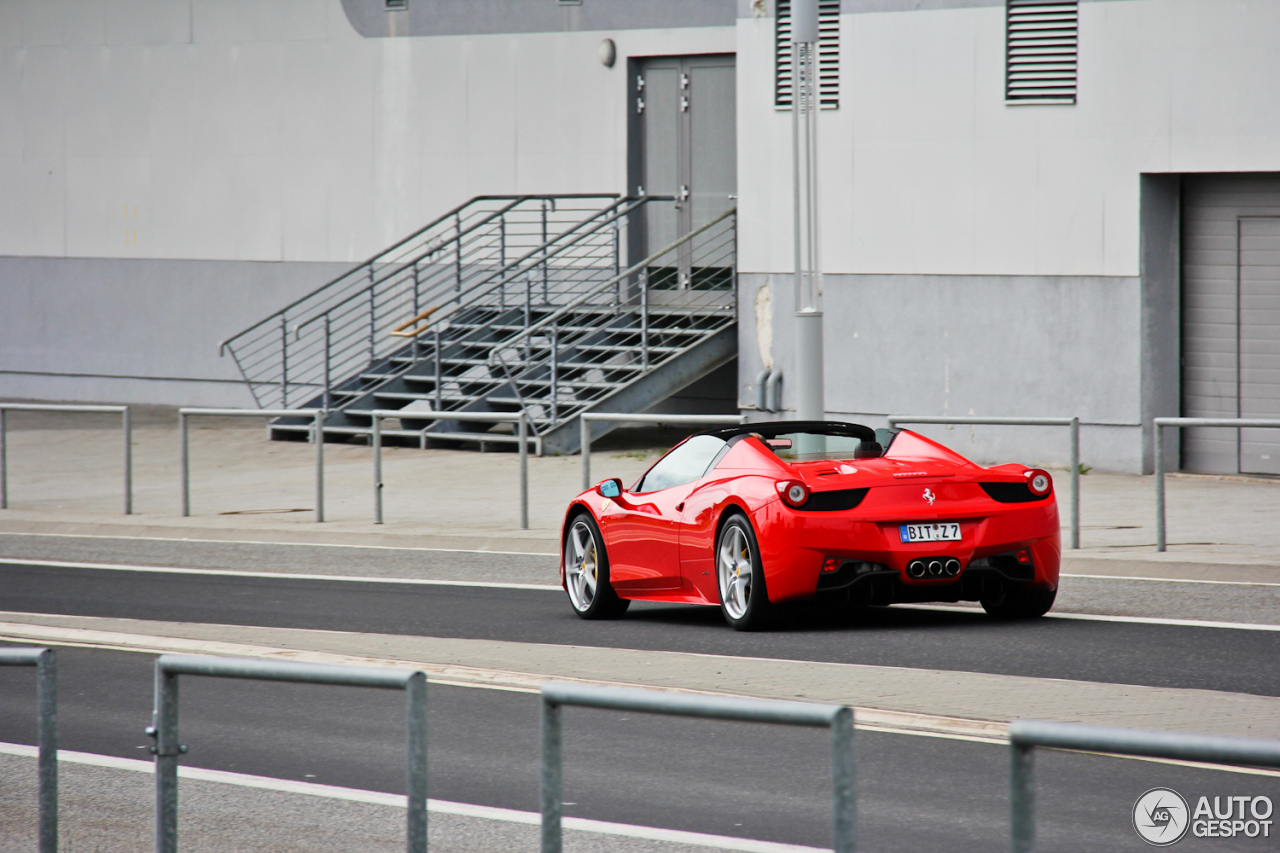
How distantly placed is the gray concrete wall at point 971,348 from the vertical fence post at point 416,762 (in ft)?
48.9

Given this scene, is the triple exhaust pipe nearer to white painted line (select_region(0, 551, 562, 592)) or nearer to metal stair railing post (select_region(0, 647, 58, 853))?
white painted line (select_region(0, 551, 562, 592))

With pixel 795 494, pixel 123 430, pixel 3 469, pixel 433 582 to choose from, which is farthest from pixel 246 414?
pixel 795 494

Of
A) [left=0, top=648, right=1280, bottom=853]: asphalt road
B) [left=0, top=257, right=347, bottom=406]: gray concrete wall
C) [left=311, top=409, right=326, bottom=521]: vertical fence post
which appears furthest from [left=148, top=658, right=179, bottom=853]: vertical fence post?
[left=0, top=257, right=347, bottom=406]: gray concrete wall

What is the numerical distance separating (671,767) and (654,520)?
17.0 feet

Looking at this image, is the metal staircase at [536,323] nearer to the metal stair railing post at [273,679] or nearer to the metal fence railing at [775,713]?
the metal stair railing post at [273,679]

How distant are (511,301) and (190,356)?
7296 mm

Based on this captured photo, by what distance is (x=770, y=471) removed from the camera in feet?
36.7

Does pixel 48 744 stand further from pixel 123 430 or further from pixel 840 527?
pixel 123 430

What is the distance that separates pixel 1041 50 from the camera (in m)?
21.5

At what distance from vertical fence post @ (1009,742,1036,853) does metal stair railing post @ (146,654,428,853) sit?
1461 millimetres

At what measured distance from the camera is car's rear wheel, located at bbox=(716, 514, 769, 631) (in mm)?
11047

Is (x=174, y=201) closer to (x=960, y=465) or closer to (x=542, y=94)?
(x=542, y=94)

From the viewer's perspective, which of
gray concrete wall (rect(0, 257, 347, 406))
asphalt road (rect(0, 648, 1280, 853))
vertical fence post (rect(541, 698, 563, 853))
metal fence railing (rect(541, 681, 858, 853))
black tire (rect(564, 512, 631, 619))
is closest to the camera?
metal fence railing (rect(541, 681, 858, 853))

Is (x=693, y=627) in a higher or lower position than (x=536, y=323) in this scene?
lower
